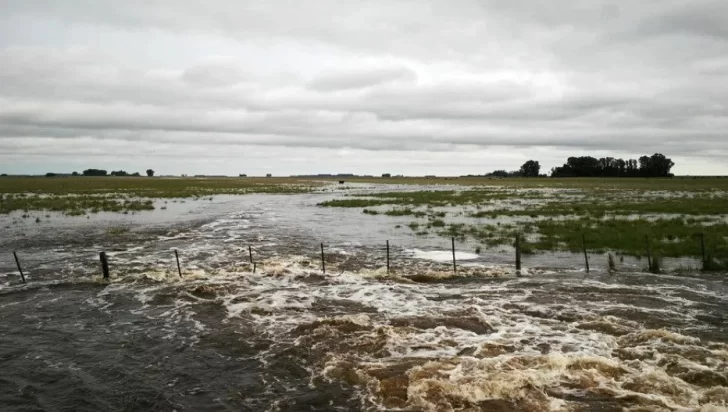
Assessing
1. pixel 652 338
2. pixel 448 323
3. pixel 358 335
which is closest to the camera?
pixel 652 338

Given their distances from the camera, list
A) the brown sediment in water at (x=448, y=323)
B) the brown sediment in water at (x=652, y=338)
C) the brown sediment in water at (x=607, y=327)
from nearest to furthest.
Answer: the brown sediment in water at (x=652, y=338) < the brown sediment in water at (x=607, y=327) < the brown sediment in water at (x=448, y=323)

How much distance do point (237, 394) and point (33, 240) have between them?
117ft

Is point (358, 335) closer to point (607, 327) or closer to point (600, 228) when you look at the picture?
point (607, 327)

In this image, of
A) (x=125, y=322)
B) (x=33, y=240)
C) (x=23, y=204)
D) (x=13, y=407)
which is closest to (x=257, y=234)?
(x=33, y=240)

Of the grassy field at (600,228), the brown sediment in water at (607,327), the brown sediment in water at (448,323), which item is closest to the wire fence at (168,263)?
the grassy field at (600,228)

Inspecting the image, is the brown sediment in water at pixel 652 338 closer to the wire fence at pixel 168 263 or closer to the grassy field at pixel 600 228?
the wire fence at pixel 168 263

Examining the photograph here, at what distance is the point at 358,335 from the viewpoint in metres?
16.9

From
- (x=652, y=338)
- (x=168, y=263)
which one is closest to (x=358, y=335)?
(x=652, y=338)

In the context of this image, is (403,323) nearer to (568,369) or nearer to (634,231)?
(568,369)

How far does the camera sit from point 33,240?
38781mm

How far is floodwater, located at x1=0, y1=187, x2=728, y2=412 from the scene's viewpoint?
12273 mm

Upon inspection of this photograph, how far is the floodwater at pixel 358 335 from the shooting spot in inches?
483

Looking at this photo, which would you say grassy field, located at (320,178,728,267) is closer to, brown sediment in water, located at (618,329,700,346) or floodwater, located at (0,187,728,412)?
floodwater, located at (0,187,728,412)

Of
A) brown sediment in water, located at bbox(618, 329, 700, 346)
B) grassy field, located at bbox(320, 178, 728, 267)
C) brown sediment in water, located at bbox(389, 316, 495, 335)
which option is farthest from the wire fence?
brown sediment in water, located at bbox(618, 329, 700, 346)
